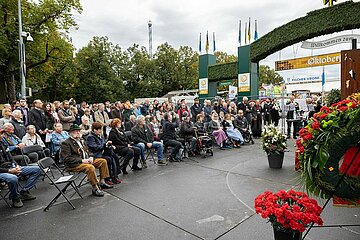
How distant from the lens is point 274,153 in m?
6.18

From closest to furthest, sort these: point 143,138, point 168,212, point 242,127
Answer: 1. point 168,212
2. point 143,138
3. point 242,127

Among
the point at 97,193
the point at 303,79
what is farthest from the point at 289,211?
the point at 303,79

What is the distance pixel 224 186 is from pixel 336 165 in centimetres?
280

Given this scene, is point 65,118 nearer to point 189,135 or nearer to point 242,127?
point 189,135

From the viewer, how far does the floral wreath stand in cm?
242

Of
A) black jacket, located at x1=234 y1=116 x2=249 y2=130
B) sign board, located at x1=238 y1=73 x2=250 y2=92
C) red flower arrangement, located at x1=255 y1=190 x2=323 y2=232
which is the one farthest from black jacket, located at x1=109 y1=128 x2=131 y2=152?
sign board, located at x1=238 y1=73 x2=250 y2=92

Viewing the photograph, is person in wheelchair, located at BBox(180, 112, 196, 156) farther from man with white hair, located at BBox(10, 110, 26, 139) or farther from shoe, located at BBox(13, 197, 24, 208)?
shoe, located at BBox(13, 197, 24, 208)

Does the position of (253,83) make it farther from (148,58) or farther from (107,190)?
(148,58)

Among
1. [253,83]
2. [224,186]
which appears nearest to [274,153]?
[224,186]

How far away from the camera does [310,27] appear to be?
14586 millimetres

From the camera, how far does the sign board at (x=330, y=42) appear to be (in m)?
13.7

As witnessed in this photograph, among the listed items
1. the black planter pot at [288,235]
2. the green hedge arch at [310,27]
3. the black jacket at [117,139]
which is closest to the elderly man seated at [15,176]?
the black jacket at [117,139]

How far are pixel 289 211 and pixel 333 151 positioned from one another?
0.76m

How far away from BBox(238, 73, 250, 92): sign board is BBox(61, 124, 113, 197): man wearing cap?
1582cm
